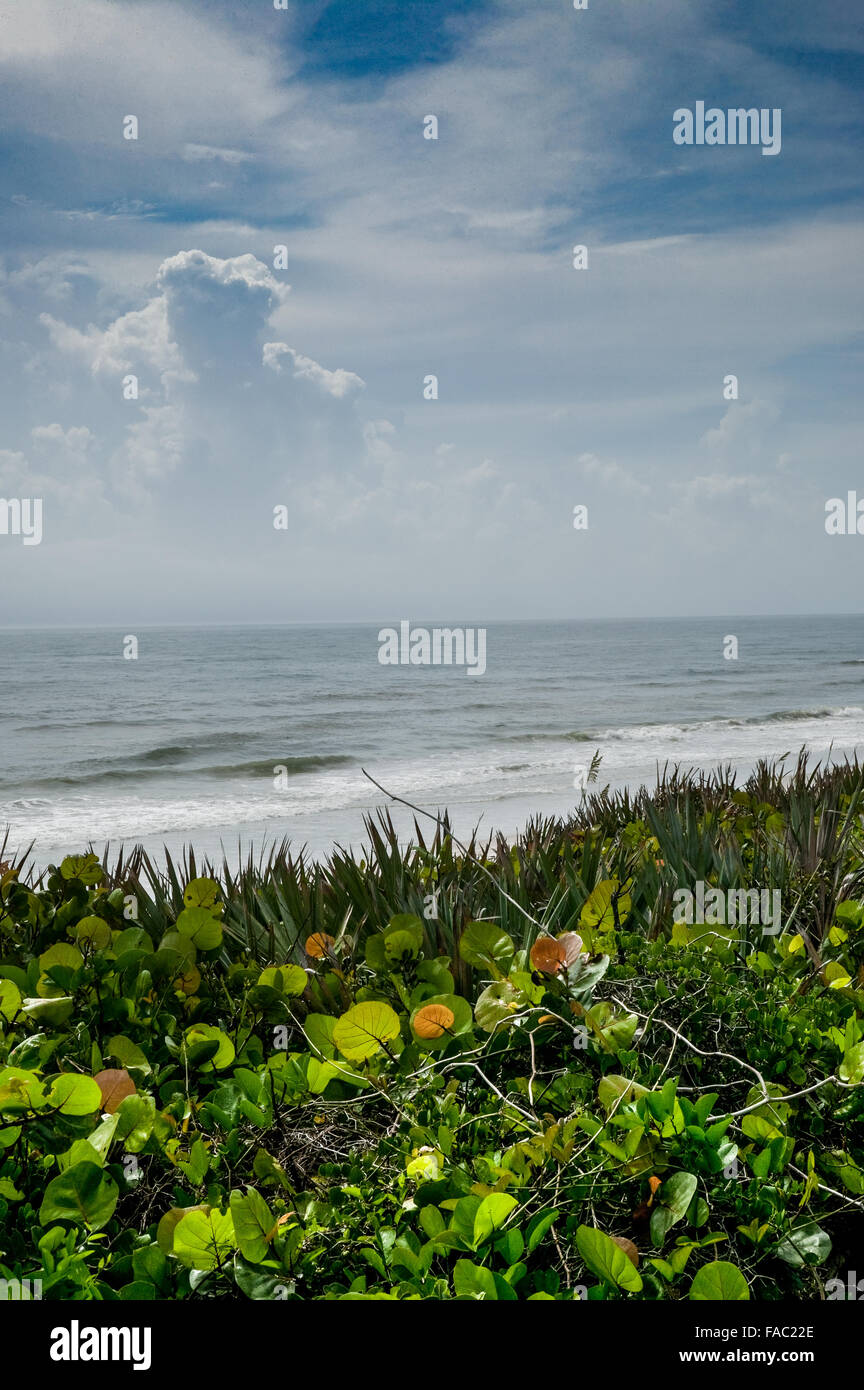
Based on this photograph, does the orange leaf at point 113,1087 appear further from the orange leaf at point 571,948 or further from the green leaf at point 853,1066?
the green leaf at point 853,1066

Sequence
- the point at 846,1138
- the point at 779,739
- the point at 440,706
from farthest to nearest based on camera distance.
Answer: the point at 440,706
the point at 779,739
the point at 846,1138

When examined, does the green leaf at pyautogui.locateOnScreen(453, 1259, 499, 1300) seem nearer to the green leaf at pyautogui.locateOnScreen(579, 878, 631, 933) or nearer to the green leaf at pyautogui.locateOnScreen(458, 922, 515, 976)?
the green leaf at pyautogui.locateOnScreen(458, 922, 515, 976)

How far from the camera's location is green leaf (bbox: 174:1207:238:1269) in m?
1.14

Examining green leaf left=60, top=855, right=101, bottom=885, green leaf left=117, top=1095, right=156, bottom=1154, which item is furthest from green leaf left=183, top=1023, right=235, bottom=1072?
green leaf left=60, top=855, right=101, bottom=885

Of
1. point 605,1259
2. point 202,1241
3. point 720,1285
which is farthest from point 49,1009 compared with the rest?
point 720,1285

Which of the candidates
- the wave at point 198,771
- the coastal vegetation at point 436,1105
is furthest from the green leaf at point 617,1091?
the wave at point 198,771

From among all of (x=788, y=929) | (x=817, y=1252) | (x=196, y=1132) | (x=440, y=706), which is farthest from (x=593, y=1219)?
(x=440, y=706)

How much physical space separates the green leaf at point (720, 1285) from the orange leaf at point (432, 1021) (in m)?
0.57

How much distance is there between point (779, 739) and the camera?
23312mm

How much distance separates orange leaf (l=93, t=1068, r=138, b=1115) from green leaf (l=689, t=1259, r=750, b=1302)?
2.77 ft

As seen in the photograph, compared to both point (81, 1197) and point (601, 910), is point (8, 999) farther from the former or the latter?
point (601, 910)

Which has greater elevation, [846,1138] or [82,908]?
[82,908]
